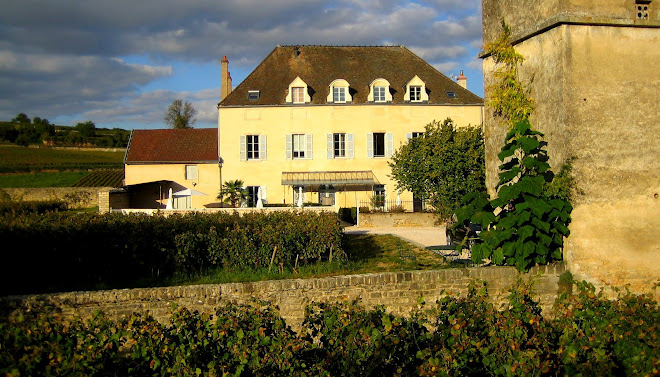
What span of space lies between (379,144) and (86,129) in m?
63.0

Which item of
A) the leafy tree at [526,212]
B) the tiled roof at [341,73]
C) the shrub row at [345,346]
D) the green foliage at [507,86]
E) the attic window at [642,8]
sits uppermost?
the tiled roof at [341,73]

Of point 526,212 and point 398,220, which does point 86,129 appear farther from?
point 526,212

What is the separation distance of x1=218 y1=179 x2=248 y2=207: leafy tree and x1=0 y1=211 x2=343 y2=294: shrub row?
1734cm

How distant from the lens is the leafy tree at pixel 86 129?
267 ft

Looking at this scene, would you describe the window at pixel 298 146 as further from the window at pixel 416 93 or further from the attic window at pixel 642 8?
the attic window at pixel 642 8

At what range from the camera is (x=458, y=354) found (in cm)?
582

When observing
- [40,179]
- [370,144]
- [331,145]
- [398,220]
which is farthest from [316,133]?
[40,179]

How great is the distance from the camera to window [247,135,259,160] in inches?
1284

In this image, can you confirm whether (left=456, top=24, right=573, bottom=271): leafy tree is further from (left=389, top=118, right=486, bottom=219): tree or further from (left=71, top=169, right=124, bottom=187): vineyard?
(left=71, top=169, right=124, bottom=187): vineyard

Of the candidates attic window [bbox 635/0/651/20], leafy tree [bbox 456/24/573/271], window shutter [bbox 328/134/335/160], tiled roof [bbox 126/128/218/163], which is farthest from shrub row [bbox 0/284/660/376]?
tiled roof [bbox 126/128/218/163]

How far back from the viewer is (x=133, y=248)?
11383 mm

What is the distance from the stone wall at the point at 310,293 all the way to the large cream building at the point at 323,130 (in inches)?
935

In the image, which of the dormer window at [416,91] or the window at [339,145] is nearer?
the dormer window at [416,91]

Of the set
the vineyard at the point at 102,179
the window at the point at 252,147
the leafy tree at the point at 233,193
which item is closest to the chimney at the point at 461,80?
the window at the point at 252,147
